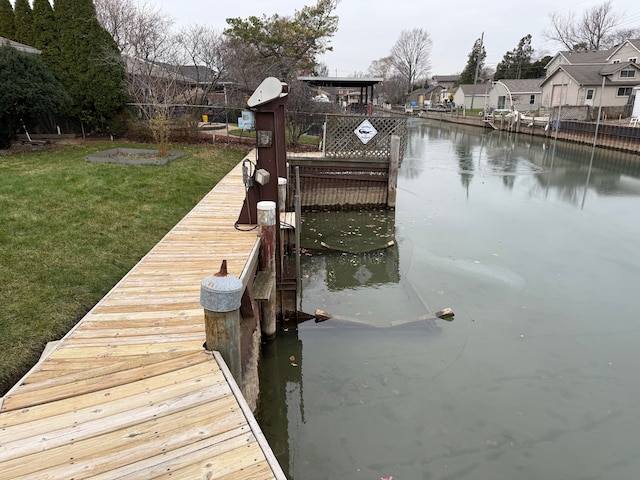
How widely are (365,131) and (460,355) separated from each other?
6.84 m

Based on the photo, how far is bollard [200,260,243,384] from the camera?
2.59 metres

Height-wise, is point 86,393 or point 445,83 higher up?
point 445,83

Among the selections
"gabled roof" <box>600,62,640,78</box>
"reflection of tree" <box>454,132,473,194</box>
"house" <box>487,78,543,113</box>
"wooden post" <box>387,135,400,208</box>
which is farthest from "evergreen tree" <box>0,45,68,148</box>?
"house" <box>487,78,543,113</box>

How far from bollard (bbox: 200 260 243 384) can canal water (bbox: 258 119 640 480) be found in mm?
1353

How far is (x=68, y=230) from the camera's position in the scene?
21.0 ft

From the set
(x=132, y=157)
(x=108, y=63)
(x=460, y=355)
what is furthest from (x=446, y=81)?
(x=460, y=355)

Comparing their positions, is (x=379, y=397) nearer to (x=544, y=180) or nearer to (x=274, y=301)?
(x=274, y=301)

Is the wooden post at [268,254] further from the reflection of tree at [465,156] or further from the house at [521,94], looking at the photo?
the house at [521,94]

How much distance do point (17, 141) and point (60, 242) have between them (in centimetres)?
1004

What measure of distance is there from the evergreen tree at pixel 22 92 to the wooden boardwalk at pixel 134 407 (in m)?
11.1

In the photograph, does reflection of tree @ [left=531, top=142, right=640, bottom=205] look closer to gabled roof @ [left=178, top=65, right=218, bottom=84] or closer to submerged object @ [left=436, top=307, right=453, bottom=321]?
submerged object @ [left=436, top=307, right=453, bottom=321]

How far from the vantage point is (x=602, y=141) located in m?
24.5

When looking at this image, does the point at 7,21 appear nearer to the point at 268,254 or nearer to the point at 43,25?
the point at 43,25

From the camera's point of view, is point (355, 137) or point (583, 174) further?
point (583, 174)
